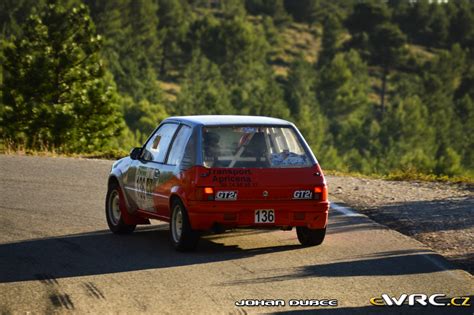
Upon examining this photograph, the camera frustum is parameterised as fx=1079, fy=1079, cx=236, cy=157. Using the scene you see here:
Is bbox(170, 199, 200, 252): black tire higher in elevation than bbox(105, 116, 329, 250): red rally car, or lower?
lower

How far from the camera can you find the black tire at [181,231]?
37.2ft

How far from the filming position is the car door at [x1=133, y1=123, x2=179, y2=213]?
12.3 meters

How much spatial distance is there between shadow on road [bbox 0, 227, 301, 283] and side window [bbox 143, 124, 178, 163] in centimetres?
98

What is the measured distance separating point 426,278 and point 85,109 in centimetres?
4368

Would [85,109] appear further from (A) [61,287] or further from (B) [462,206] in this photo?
(A) [61,287]

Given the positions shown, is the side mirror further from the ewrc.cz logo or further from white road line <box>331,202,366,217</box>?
the ewrc.cz logo

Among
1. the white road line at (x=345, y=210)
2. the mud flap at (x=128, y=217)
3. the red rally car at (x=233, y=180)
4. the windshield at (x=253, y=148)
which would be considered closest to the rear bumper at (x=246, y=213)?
the red rally car at (x=233, y=180)

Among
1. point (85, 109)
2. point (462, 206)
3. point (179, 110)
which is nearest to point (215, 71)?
point (179, 110)

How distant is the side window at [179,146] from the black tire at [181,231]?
1.68ft

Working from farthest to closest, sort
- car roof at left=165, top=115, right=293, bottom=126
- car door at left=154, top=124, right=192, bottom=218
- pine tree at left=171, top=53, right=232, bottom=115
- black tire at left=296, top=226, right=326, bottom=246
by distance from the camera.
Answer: pine tree at left=171, top=53, right=232, bottom=115, black tire at left=296, top=226, right=326, bottom=246, car roof at left=165, top=115, right=293, bottom=126, car door at left=154, top=124, right=192, bottom=218

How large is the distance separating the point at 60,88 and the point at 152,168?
4280cm

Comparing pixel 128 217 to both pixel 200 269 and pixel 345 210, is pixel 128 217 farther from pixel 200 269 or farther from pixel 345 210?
pixel 345 210

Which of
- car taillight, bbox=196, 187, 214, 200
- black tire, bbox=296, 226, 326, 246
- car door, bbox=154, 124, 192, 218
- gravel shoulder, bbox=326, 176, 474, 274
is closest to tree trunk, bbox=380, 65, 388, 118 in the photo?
gravel shoulder, bbox=326, 176, 474, 274

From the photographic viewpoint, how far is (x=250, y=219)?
1130 cm
